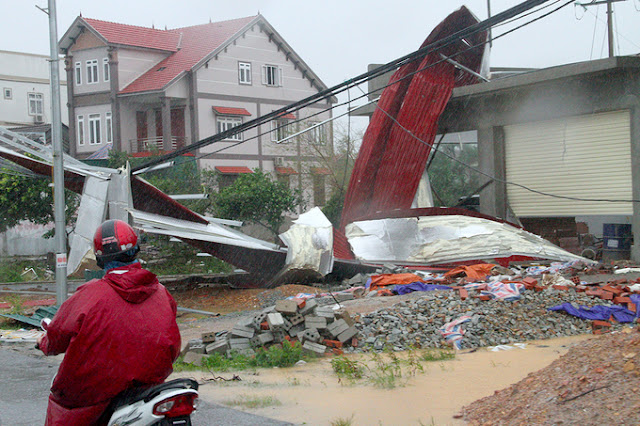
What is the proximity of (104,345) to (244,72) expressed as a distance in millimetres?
38104

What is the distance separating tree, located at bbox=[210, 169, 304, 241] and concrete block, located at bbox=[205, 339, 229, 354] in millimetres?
18166

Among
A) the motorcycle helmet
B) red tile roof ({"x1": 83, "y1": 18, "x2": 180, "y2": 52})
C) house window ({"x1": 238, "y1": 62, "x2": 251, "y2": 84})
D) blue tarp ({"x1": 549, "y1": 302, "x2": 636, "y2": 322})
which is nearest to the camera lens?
the motorcycle helmet

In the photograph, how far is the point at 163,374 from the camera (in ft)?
12.5

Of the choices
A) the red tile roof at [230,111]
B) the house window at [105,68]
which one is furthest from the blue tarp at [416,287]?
the house window at [105,68]

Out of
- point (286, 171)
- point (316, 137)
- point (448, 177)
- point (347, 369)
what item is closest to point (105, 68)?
point (286, 171)

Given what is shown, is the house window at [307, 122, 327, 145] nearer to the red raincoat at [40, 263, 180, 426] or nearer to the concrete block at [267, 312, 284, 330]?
the concrete block at [267, 312, 284, 330]

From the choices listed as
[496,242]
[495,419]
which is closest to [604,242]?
→ [496,242]

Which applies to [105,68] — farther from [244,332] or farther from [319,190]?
[244,332]

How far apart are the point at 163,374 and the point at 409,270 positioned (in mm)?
14261

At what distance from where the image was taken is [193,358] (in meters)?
9.33

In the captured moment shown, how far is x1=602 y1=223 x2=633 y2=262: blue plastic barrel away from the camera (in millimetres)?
18891

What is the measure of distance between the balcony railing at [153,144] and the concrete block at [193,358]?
28.0 metres

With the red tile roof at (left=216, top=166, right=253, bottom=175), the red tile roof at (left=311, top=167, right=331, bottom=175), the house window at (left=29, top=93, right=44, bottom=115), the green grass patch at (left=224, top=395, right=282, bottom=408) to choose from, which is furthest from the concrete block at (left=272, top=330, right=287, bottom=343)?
the house window at (left=29, top=93, right=44, bottom=115)

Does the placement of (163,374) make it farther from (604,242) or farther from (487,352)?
(604,242)
